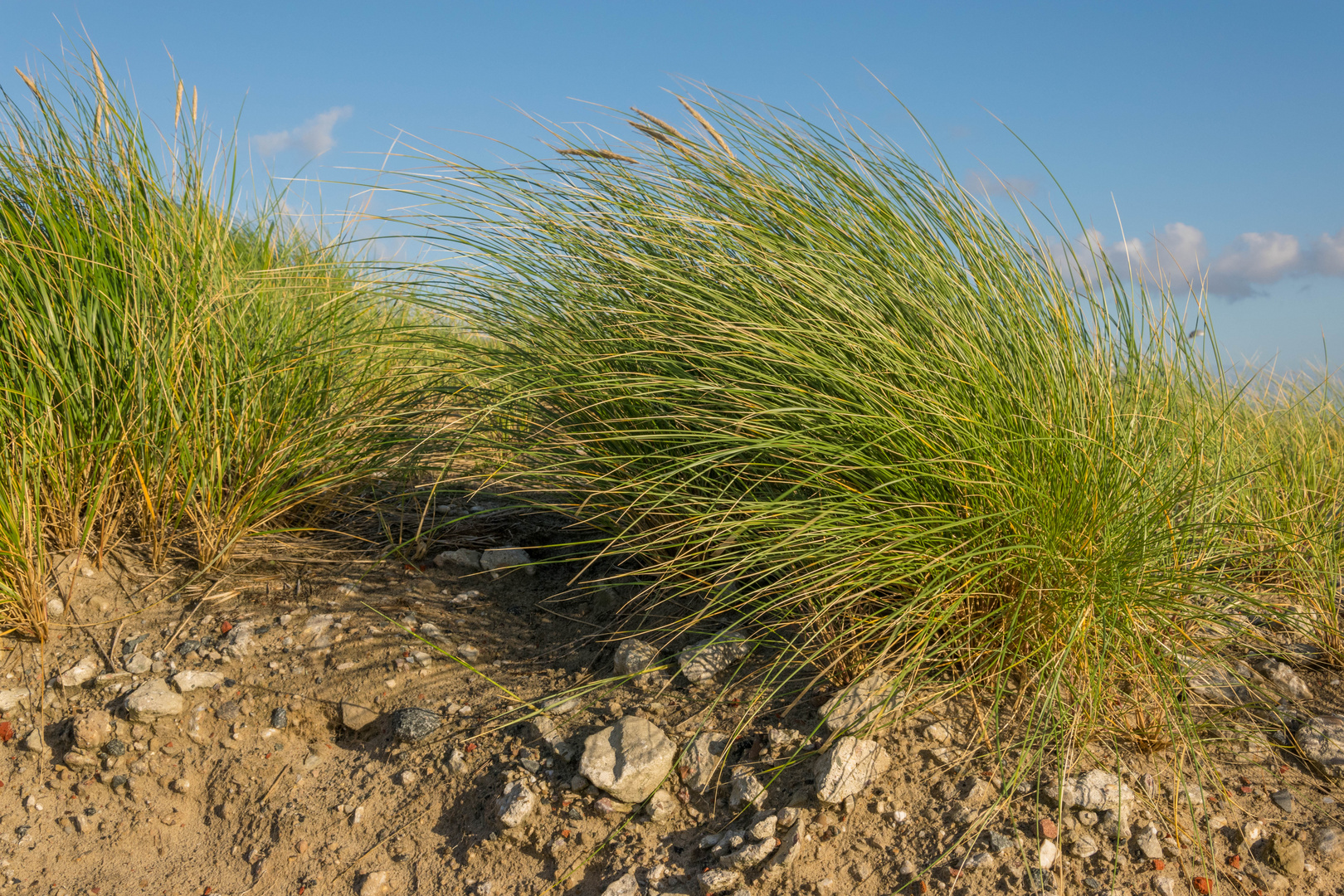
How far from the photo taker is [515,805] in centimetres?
190

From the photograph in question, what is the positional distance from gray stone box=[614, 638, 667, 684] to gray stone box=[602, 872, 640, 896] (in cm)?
49

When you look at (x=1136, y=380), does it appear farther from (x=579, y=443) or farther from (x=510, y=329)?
(x=510, y=329)

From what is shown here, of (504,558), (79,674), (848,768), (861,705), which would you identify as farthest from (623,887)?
(79,674)

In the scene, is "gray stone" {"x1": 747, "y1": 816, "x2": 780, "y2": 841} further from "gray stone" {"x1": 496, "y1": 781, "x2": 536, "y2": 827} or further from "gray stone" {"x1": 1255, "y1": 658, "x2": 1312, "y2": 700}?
"gray stone" {"x1": 1255, "y1": 658, "x2": 1312, "y2": 700}

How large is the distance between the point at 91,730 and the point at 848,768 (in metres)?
1.85

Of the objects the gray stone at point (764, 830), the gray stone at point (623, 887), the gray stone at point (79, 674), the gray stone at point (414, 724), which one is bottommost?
the gray stone at point (79, 674)

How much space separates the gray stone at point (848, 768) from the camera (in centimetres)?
179

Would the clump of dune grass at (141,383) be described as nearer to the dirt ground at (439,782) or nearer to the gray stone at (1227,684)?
the dirt ground at (439,782)

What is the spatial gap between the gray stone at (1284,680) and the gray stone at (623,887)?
68.7 inches

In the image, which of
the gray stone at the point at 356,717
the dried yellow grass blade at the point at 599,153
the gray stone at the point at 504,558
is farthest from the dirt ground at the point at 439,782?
the dried yellow grass blade at the point at 599,153

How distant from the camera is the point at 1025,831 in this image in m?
1.75

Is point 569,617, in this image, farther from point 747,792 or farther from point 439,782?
point 747,792

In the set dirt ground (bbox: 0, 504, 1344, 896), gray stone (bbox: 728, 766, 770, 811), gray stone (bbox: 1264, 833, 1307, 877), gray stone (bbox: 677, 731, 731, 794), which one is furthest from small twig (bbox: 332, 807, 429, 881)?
gray stone (bbox: 1264, 833, 1307, 877)

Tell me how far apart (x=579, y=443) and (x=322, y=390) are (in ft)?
3.57
